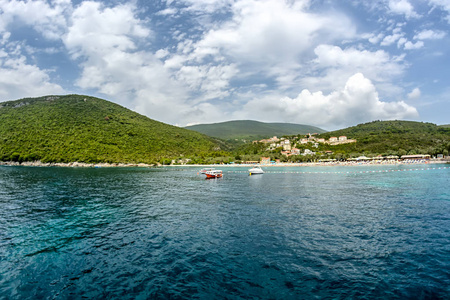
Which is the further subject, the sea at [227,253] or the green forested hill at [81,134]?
the green forested hill at [81,134]

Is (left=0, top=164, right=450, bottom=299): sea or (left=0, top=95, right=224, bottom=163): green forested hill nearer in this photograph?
(left=0, top=164, right=450, bottom=299): sea

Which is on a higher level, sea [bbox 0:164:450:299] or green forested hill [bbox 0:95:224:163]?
green forested hill [bbox 0:95:224:163]

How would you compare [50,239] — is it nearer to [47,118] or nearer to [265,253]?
[265,253]

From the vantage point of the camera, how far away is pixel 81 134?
141 metres

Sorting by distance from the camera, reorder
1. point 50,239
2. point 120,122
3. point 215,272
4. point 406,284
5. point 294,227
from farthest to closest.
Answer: point 120,122 → point 294,227 → point 50,239 → point 215,272 → point 406,284

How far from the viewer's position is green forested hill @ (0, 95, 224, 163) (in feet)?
417

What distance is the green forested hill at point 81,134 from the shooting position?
417 feet

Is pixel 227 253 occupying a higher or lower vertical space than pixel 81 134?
lower

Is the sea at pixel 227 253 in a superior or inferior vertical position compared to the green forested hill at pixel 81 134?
inferior

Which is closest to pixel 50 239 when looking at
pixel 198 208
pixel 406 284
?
pixel 198 208

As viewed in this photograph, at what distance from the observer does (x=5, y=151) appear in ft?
405

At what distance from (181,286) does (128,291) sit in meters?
2.13

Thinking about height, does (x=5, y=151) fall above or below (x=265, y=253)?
above

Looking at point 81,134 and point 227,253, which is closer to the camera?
point 227,253
